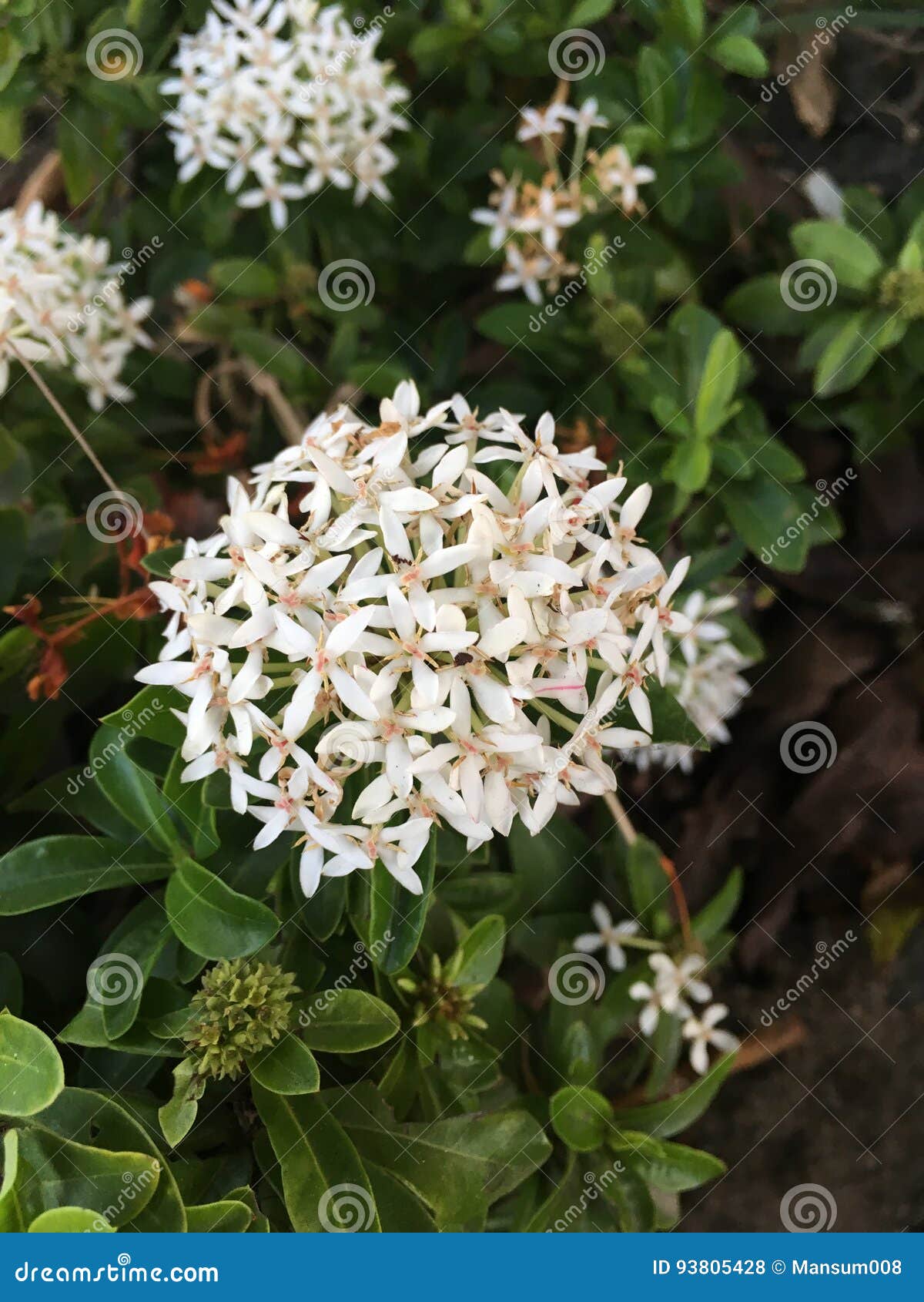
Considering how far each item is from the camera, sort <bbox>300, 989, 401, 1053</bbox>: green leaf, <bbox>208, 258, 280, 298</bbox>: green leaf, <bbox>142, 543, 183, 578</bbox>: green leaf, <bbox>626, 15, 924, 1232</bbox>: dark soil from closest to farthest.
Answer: <bbox>300, 989, 401, 1053</bbox>: green leaf
<bbox>142, 543, 183, 578</bbox>: green leaf
<bbox>208, 258, 280, 298</bbox>: green leaf
<bbox>626, 15, 924, 1232</bbox>: dark soil

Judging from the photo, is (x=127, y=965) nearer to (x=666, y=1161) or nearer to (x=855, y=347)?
(x=666, y=1161)

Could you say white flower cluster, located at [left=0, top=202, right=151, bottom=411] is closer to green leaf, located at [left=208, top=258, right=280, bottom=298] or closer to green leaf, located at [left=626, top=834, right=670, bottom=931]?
green leaf, located at [left=208, top=258, right=280, bottom=298]

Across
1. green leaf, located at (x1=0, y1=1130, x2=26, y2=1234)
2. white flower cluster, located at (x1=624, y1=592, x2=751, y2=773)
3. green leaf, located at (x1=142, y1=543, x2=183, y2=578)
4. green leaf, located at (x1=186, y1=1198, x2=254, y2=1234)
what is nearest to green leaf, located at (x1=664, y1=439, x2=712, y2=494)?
white flower cluster, located at (x1=624, y1=592, x2=751, y2=773)

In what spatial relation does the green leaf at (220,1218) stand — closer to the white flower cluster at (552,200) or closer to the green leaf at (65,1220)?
the green leaf at (65,1220)

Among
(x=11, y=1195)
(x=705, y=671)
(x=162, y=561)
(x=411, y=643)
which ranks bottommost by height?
(x=11, y=1195)

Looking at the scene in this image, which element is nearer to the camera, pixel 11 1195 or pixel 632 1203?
pixel 11 1195

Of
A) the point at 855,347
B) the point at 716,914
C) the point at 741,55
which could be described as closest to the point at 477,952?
the point at 716,914

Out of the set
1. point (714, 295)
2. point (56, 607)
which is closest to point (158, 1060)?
point (56, 607)
